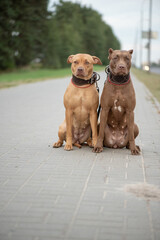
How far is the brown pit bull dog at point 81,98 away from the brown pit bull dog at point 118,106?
24cm

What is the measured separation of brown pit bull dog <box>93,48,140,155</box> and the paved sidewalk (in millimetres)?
248

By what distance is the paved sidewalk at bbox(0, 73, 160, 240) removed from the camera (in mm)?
2934

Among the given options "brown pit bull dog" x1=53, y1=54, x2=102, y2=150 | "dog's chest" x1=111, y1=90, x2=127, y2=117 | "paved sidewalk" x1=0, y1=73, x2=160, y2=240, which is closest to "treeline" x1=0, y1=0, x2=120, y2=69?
"brown pit bull dog" x1=53, y1=54, x2=102, y2=150

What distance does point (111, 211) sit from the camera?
3.29 m

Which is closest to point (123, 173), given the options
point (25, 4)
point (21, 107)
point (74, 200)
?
point (74, 200)

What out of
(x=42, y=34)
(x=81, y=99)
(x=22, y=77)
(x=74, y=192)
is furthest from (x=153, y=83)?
(x=42, y=34)

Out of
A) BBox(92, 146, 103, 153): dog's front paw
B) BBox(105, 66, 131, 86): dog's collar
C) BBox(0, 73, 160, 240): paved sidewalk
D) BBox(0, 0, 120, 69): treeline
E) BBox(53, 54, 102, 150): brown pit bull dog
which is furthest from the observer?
BBox(0, 0, 120, 69): treeline

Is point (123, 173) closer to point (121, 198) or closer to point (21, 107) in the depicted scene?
point (121, 198)

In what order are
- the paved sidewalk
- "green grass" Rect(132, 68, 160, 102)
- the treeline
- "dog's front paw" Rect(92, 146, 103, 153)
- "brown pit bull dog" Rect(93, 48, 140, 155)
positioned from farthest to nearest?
the treeline → "green grass" Rect(132, 68, 160, 102) → "dog's front paw" Rect(92, 146, 103, 153) → "brown pit bull dog" Rect(93, 48, 140, 155) → the paved sidewalk

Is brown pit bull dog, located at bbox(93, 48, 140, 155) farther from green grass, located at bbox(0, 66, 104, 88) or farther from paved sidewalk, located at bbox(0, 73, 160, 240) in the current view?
green grass, located at bbox(0, 66, 104, 88)

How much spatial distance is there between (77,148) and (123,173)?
5.11 ft

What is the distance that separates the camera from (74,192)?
380 centimetres

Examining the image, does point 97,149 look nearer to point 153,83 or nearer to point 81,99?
point 81,99

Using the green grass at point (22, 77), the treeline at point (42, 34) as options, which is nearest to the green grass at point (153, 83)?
the green grass at point (22, 77)
